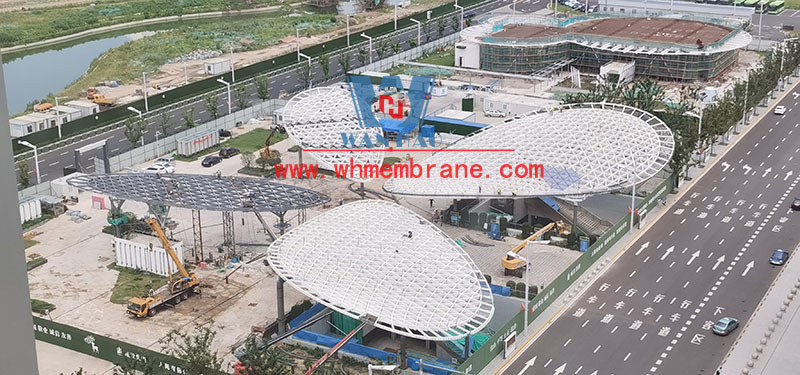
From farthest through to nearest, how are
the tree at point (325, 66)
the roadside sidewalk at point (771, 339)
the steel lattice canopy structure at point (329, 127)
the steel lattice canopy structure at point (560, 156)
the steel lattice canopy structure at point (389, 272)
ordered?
1. the tree at point (325, 66)
2. the steel lattice canopy structure at point (329, 127)
3. the steel lattice canopy structure at point (560, 156)
4. the roadside sidewalk at point (771, 339)
5. the steel lattice canopy structure at point (389, 272)

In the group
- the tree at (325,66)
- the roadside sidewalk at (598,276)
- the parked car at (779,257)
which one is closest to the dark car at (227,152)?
the tree at (325,66)

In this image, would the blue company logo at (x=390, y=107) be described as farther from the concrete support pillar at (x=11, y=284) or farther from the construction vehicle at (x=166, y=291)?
the concrete support pillar at (x=11, y=284)

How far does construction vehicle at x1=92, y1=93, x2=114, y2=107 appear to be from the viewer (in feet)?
395

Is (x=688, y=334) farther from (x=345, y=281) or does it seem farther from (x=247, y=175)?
(x=247, y=175)

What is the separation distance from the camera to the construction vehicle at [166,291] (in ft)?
214

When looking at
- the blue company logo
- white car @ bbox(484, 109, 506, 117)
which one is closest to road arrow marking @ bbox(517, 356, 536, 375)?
the blue company logo

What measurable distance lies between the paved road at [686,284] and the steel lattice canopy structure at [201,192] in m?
24.2

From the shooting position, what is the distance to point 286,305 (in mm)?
66562

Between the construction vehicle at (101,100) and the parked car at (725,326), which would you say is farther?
the construction vehicle at (101,100)

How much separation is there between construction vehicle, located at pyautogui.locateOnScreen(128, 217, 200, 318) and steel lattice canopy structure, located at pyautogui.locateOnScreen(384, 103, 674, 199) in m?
19.3

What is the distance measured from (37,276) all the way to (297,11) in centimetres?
13036

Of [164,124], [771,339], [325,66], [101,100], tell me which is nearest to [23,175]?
[164,124]

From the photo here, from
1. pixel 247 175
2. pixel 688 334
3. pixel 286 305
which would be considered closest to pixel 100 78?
pixel 247 175

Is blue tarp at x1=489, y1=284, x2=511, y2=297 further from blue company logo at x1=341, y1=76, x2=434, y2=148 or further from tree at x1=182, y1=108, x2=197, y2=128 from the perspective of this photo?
tree at x1=182, y1=108, x2=197, y2=128
